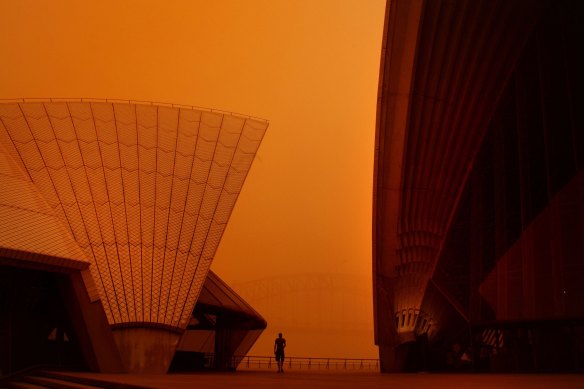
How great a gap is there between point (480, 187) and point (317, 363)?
10.8 metres

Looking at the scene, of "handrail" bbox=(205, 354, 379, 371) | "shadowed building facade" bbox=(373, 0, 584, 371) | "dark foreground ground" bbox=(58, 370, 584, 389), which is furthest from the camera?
"handrail" bbox=(205, 354, 379, 371)

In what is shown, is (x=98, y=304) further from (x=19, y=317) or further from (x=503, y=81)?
(x=503, y=81)

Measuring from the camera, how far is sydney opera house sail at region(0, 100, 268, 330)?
1290 centimetres

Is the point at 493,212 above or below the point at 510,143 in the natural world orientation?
below

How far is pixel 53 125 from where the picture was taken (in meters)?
15.2

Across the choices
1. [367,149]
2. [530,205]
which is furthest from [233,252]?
[530,205]

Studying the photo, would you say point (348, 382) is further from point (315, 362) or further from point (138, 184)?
point (315, 362)

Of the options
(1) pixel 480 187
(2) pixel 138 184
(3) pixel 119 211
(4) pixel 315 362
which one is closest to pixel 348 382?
(3) pixel 119 211

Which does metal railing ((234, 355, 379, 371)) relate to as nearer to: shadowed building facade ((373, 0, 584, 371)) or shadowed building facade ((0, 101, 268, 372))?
shadowed building facade ((373, 0, 584, 371))

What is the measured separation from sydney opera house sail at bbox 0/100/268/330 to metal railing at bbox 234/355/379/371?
11.2 m

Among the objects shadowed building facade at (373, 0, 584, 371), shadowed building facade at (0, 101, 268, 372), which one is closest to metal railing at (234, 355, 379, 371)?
shadowed building facade at (373, 0, 584, 371)

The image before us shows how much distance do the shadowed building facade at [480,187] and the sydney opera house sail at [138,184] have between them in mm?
4599

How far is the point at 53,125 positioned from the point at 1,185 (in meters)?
2.49

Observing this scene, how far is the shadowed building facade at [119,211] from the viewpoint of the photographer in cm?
1203
